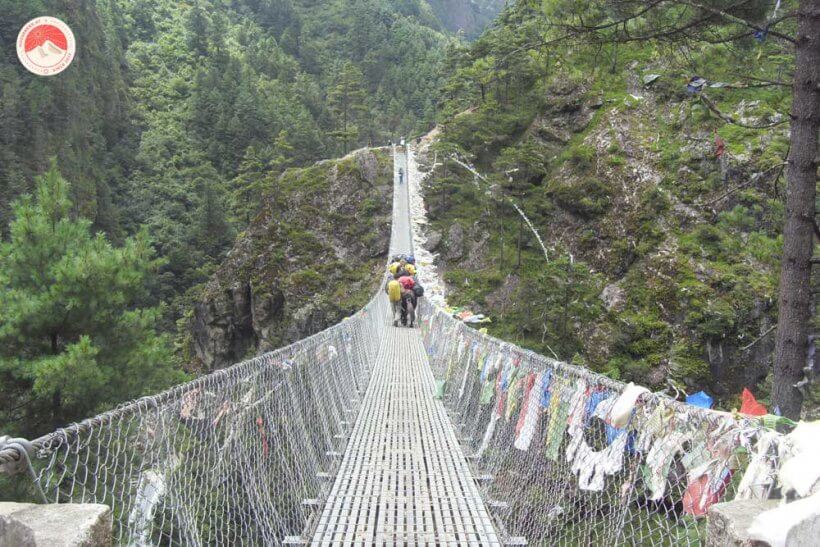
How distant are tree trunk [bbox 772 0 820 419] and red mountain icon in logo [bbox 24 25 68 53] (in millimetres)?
14417

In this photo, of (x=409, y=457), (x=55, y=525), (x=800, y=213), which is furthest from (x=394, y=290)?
(x=55, y=525)

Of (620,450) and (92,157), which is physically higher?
(92,157)

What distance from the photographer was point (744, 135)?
12883 mm

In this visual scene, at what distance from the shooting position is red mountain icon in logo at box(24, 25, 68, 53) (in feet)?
40.5

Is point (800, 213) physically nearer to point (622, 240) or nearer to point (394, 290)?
point (394, 290)

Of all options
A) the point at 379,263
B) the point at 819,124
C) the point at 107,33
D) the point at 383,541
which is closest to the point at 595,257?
the point at 379,263

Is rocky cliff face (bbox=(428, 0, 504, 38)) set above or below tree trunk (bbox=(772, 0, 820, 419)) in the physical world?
above

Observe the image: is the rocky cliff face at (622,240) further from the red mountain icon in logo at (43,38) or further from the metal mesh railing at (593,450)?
the red mountain icon in logo at (43,38)

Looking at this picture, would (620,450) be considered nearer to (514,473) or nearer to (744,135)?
(514,473)

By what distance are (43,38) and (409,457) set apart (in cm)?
1390

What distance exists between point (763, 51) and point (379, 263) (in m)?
15.3

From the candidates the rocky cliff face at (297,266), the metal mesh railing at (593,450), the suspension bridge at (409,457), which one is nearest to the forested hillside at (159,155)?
the rocky cliff face at (297,266)

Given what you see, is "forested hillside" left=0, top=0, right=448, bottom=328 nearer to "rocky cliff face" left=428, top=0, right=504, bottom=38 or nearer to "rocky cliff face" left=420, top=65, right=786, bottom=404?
"rocky cliff face" left=420, top=65, right=786, bottom=404

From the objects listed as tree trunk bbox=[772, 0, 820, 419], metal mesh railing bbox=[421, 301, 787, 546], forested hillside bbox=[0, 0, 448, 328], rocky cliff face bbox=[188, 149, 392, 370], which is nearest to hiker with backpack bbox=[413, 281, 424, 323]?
metal mesh railing bbox=[421, 301, 787, 546]
